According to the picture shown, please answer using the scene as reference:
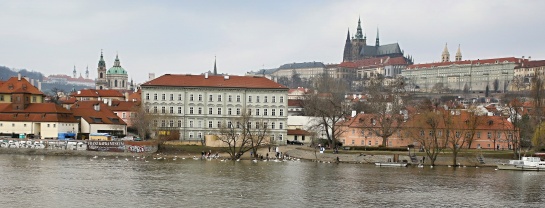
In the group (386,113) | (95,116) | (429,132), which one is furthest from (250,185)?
(95,116)

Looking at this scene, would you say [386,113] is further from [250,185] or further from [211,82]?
[250,185]

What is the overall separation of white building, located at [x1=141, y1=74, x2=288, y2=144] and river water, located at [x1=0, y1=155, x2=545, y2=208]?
959 inches

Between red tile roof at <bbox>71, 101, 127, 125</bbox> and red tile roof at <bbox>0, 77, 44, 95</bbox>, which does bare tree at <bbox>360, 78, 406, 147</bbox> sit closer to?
red tile roof at <bbox>71, 101, 127, 125</bbox>

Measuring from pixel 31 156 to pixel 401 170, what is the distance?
126ft

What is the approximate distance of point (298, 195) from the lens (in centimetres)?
4397

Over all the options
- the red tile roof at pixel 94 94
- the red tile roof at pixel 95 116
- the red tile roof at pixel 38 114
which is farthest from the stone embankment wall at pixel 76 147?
the red tile roof at pixel 94 94

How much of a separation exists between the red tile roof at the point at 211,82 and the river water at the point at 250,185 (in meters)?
26.0

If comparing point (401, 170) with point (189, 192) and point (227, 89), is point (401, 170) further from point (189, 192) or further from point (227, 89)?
point (227, 89)

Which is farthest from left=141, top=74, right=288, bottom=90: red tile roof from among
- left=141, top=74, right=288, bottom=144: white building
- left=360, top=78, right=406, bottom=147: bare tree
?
left=360, top=78, right=406, bottom=147: bare tree

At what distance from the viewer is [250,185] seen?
160 ft

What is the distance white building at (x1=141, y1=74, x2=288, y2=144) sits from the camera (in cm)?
9275

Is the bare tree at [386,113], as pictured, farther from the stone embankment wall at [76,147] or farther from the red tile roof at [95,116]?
the red tile roof at [95,116]

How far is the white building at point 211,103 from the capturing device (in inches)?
3652

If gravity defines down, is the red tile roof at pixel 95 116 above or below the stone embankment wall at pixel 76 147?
above
